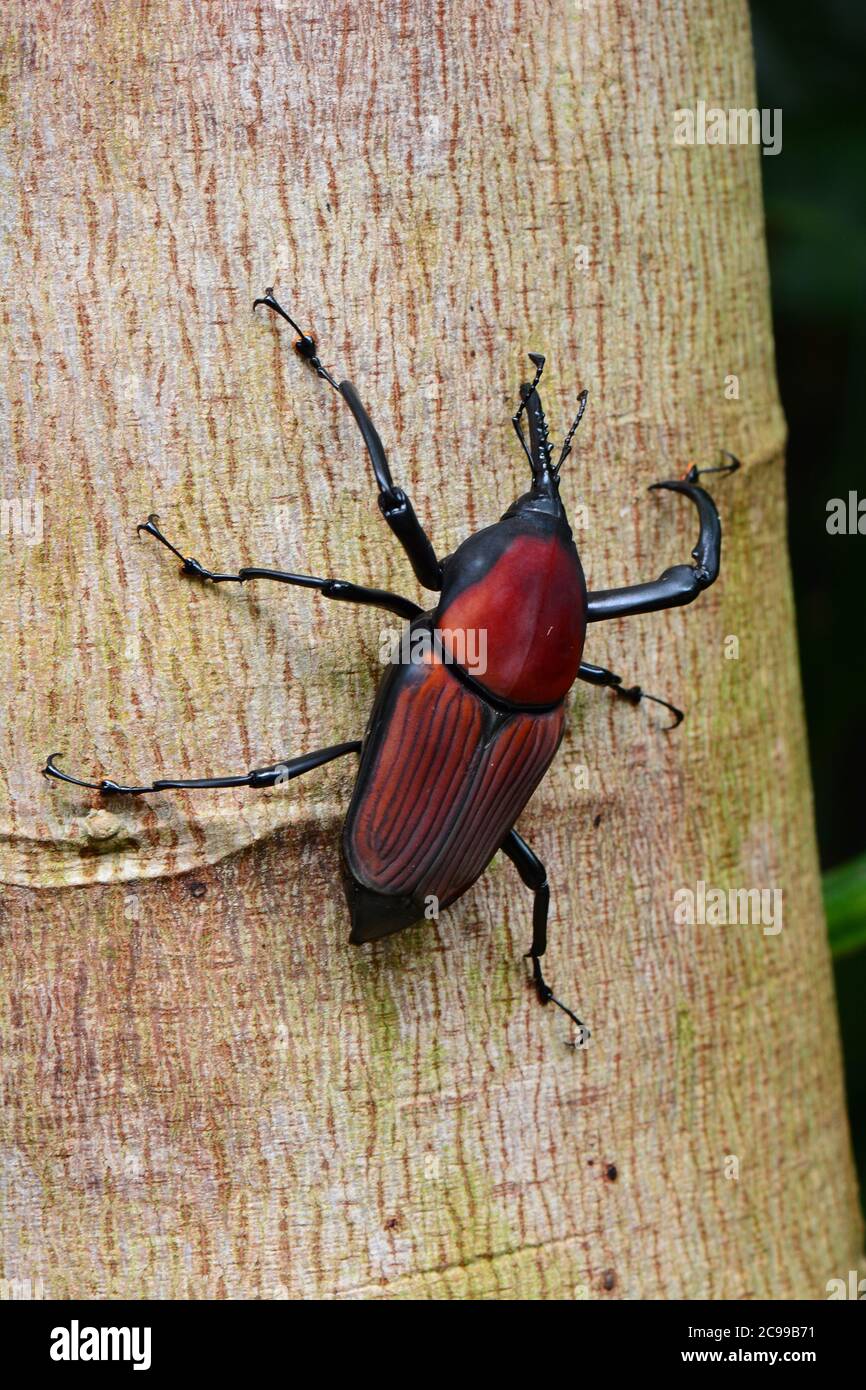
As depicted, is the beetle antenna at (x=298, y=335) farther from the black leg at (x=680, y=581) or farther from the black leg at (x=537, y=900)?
the black leg at (x=537, y=900)

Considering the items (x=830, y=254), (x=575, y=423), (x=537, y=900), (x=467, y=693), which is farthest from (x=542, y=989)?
(x=830, y=254)

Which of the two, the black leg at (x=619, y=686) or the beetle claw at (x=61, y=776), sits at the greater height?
the black leg at (x=619, y=686)

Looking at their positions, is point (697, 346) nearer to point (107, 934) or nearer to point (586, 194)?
point (586, 194)

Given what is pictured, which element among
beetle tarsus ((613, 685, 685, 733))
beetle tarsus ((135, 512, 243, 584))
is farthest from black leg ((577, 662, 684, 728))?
beetle tarsus ((135, 512, 243, 584))

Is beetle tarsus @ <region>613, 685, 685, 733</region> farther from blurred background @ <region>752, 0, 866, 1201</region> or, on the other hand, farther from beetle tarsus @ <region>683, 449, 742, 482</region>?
blurred background @ <region>752, 0, 866, 1201</region>

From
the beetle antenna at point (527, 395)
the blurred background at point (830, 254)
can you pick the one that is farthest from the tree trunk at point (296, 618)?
the blurred background at point (830, 254)

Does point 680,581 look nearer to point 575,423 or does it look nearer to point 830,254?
point 575,423
